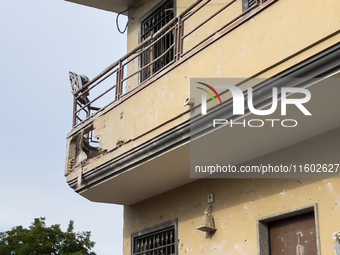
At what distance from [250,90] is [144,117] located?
2074mm

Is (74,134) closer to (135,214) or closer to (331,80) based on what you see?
(135,214)

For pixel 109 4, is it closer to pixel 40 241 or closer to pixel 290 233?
pixel 290 233

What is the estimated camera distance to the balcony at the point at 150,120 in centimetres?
706

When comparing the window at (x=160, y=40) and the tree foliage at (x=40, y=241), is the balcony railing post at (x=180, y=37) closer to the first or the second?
the window at (x=160, y=40)

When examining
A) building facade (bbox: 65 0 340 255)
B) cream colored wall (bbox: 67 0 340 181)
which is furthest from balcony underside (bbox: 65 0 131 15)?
cream colored wall (bbox: 67 0 340 181)

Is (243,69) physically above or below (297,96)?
above

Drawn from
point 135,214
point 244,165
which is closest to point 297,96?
point 244,165

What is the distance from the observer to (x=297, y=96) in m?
5.80

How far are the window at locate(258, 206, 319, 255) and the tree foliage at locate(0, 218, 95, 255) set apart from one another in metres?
11.6

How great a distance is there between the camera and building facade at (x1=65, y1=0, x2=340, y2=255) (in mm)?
5934

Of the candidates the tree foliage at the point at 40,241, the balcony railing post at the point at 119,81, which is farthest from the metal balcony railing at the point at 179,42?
the tree foliage at the point at 40,241

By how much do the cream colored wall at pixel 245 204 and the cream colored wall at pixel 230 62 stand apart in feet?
3.70

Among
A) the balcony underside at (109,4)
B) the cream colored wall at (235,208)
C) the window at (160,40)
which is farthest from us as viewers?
the balcony underside at (109,4)

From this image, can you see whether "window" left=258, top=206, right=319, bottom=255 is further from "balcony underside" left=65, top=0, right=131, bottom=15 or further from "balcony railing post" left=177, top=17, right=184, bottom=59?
"balcony underside" left=65, top=0, right=131, bottom=15
